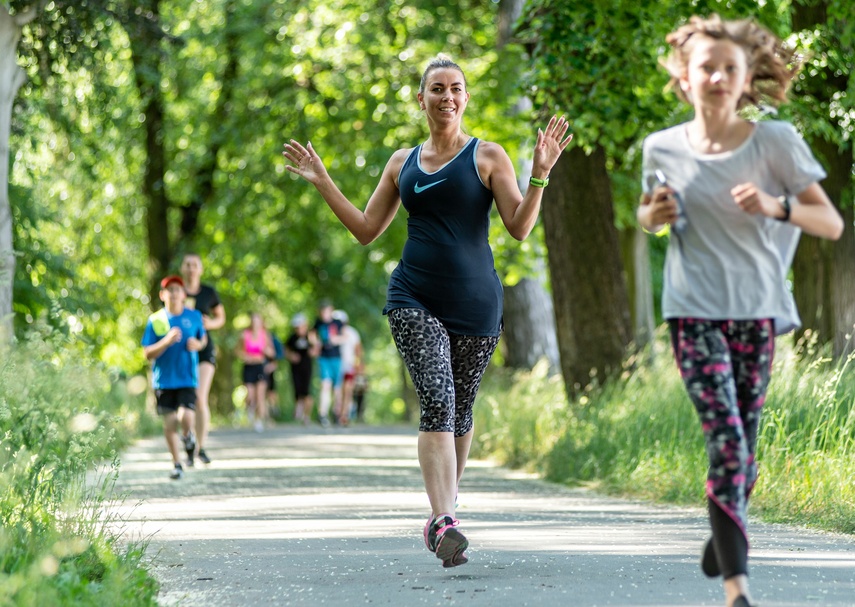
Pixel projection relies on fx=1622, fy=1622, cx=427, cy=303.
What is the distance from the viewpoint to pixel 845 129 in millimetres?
15797

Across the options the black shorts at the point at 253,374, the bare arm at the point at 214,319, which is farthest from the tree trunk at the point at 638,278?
the bare arm at the point at 214,319

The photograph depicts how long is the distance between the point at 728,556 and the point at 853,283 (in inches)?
421

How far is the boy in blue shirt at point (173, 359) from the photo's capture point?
46.3 feet

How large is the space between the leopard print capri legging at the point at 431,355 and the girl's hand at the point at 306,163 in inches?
29.0

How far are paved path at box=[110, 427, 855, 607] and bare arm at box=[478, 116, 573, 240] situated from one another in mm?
1545

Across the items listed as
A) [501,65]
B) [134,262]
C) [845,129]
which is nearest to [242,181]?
[134,262]

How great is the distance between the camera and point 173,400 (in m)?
14.2

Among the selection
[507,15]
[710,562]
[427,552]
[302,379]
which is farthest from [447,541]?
[302,379]

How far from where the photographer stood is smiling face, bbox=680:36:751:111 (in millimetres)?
5414

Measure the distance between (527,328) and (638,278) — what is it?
72.8 inches

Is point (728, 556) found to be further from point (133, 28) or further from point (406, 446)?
point (406, 446)

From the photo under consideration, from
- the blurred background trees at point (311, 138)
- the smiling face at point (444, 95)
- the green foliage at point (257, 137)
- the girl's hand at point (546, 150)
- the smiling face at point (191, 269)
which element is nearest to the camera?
the girl's hand at point (546, 150)

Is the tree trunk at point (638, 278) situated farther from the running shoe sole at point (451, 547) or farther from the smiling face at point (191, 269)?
the running shoe sole at point (451, 547)

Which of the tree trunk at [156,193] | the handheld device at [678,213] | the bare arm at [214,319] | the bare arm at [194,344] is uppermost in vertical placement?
the tree trunk at [156,193]
